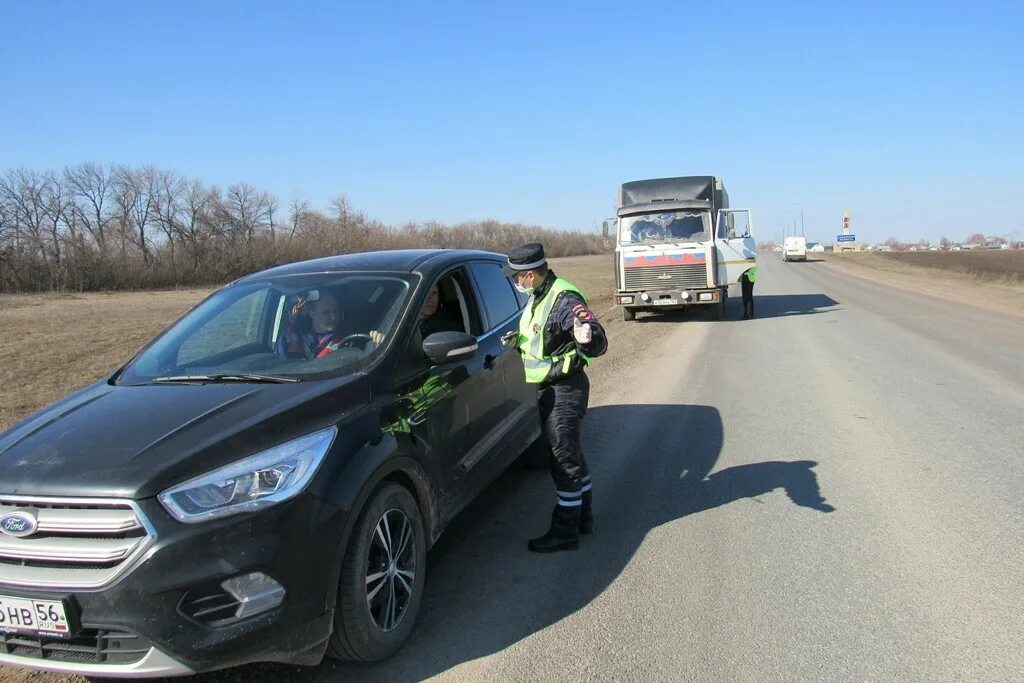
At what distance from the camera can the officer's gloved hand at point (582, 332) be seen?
404 centimetres

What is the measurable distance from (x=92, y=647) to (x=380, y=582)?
3.60 ft

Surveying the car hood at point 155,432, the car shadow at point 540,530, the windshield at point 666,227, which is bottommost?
the car shadow at point 540,530

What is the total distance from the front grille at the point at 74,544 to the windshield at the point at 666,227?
1594 cm

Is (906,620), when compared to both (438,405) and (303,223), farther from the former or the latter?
(303,223)

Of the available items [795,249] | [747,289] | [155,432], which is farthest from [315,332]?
[795,249]

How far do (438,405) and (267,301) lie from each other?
56.1 inches

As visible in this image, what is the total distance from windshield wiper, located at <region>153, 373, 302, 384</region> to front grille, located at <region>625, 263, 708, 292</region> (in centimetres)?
1454

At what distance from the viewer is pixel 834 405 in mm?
7906

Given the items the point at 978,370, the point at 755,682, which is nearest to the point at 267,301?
the point at 755,682

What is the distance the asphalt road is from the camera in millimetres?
3105

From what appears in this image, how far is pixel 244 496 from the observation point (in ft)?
8.77

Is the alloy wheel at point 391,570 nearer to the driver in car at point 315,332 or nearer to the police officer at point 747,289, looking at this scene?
the driver in car at point 315,332

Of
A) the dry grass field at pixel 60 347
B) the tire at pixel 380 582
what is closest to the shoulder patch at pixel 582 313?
the tire at pixel 380 582

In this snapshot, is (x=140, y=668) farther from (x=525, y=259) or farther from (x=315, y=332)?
(x=525, y=259)
